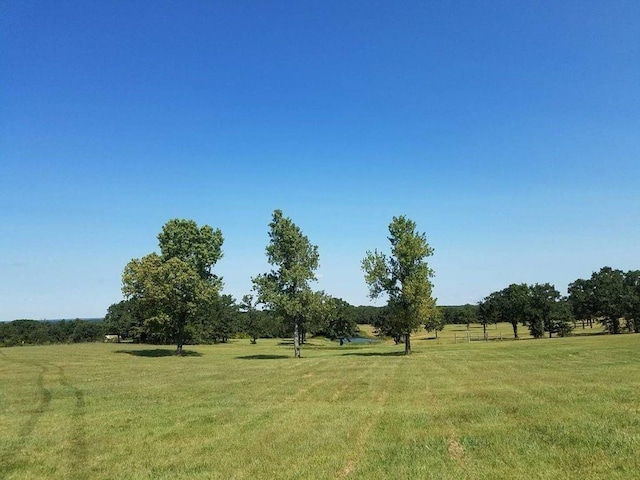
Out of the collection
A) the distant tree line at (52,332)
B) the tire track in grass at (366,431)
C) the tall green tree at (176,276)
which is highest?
the tall green tree at (176,276)

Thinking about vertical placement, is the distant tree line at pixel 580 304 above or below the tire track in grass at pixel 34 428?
above

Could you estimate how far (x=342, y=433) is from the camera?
1487 centimetres

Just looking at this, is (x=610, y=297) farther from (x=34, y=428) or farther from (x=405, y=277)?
(x=34, y=428)

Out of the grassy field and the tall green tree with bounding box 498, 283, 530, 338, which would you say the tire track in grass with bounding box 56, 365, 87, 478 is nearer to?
the grassy field

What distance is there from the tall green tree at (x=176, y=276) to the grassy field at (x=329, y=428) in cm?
2808

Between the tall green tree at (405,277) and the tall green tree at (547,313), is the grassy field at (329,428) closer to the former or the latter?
the tall green tree at (405,277)

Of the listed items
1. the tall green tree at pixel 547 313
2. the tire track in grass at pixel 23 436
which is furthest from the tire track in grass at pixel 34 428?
the tall green tree at pixel 547 313

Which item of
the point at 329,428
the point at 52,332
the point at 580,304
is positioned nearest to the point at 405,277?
the point at 329,428

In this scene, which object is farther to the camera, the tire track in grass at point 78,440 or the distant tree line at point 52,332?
the distant tree line at point 52,332

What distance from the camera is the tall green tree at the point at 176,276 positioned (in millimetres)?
56125

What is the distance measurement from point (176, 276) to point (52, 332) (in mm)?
118593

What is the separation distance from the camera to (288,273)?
173 ft

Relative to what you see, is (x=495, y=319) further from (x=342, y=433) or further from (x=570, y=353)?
(x=342, y=433)

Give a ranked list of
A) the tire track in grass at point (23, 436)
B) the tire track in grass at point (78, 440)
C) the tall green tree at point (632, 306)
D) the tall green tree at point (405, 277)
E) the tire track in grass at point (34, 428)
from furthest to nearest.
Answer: the tall green tree at point (632, 306) → the tall green tree at point (405, 277) → the tire track in grass at point (23, 436) → the tire track in grass at point (34, 428) → the tire track in grass at point (78, 440)
